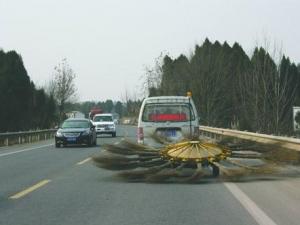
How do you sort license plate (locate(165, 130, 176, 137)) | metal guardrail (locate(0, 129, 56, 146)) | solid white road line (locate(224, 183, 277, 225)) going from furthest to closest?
metal guardrail (locate(0, 129, 56, 146)) → license plate (locate(165, 130, 176, 137)) → solid white road line (locate(224, 183, 277, 225))

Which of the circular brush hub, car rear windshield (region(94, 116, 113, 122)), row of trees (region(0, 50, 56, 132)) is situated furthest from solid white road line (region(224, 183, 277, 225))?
car rear windshield (region(94, 116, 113, 122))

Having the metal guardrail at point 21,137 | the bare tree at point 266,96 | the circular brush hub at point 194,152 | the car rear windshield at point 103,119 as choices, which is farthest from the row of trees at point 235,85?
the circular brush hub at point 194,152

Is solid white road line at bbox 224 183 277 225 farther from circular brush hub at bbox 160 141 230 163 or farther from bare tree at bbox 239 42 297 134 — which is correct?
bare tree at bbox 239 42 297 134

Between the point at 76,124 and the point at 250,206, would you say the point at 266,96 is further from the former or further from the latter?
the point at 250,206

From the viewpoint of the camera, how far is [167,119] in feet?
54.6

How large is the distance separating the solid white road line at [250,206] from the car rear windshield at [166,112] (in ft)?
14.2

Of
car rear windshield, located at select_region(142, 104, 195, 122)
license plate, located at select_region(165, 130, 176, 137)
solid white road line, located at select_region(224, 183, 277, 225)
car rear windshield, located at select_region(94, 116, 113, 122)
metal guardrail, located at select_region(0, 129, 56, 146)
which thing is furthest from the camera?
car rear windshield, located at select_region(94, 116, 113, 122)

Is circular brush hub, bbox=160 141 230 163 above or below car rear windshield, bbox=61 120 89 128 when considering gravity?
below

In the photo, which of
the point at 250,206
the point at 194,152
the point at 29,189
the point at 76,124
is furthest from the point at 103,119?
the point at 250,206

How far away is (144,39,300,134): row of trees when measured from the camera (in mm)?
31484

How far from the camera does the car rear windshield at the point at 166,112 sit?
54.9 ft

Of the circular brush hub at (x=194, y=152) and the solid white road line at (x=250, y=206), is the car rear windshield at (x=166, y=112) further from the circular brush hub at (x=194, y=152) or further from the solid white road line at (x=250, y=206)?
the solid white road line at (x=250, y=206)

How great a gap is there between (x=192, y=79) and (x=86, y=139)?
21.5 meters

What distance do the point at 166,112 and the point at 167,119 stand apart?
0.29 m
